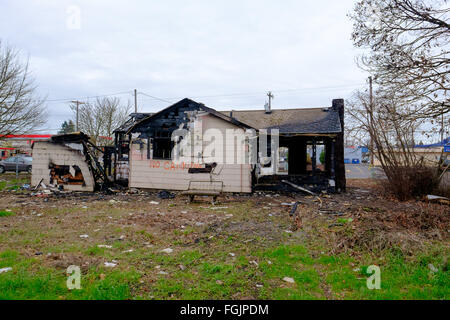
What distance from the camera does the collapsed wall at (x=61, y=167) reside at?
12.6 meters

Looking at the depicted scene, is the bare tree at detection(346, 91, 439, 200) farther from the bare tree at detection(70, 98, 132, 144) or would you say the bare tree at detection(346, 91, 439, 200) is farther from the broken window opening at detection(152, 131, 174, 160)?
the bare tree at detection(70, 98, 132, 144)

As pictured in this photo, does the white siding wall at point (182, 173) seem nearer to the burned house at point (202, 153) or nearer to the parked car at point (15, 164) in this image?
the burned house at point (202, 153)

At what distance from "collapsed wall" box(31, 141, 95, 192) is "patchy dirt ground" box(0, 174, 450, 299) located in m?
3.73

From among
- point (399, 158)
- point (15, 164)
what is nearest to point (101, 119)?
point (15, 164)

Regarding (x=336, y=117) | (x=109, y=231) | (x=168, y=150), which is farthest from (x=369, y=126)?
Result: (x=109, y=231)

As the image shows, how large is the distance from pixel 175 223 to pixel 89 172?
770cm

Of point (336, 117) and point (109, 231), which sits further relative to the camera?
point (336, 117)

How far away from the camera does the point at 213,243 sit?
17.7 ft

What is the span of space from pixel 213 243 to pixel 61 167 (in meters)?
10.8

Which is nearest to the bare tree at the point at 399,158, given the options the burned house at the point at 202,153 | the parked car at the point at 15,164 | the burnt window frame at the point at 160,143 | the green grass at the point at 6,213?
the burned house at the point at 202,153

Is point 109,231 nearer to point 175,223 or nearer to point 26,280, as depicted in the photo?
point 175,223

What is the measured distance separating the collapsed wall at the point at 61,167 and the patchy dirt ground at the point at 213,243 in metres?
3.73

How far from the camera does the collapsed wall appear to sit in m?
12.6
